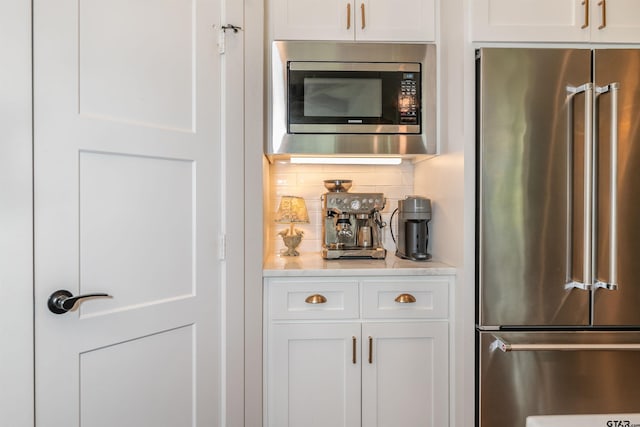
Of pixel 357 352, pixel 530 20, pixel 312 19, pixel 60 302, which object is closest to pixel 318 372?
pixel 357 352

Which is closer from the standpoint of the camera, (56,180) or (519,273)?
(56,180)

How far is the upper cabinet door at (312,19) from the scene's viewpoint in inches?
63.9

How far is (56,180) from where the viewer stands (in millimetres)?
980

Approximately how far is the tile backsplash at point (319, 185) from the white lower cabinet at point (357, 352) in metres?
0.60

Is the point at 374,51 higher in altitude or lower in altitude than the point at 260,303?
higher

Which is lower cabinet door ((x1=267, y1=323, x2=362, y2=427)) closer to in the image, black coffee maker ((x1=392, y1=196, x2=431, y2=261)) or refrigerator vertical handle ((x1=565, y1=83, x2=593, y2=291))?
black coffee maker ((x1=392, y1=196, x2=431, y2=261))

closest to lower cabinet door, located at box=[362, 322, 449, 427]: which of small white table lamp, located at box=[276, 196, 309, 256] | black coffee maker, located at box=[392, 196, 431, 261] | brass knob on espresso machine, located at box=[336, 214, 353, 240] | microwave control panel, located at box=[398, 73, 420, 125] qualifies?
black coffee maker, located at box=[392, 196, 431, 261]

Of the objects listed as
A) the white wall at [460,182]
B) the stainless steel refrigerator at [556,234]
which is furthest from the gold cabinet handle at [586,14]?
the white wall at [460,182]

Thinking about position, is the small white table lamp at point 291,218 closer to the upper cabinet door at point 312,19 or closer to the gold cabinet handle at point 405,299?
the gold cabinet handle at point 405,299

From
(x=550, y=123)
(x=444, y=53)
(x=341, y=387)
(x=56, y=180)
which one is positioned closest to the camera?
(x=56, y=180)

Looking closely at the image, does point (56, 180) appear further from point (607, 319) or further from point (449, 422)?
point (607, 319)

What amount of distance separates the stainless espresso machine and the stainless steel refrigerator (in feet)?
1.71

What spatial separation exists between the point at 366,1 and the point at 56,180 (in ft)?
4.75

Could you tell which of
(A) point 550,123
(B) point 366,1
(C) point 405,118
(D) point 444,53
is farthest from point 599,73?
(B) point 366,1
